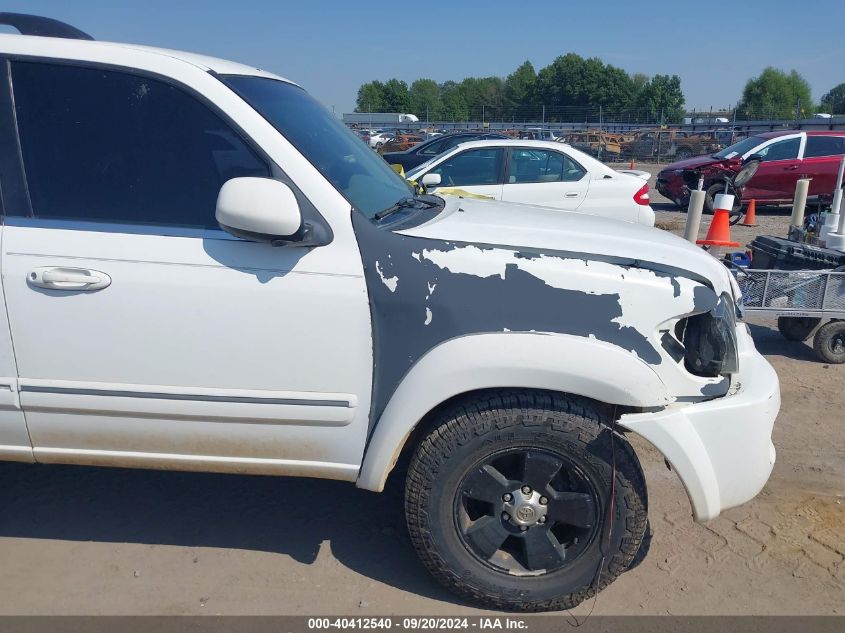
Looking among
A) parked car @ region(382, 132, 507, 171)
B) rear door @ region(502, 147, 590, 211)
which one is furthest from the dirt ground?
parked car @ region(382, 132, 507, 171)

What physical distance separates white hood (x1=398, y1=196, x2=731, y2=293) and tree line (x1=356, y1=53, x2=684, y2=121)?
86.7 meters

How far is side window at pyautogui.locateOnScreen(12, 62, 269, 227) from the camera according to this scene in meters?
2.64

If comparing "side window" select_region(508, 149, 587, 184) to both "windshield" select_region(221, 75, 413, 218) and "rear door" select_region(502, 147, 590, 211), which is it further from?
"windshield" select_region(221, 75, 413, 218)

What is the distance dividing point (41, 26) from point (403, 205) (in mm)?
1636

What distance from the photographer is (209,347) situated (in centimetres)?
255

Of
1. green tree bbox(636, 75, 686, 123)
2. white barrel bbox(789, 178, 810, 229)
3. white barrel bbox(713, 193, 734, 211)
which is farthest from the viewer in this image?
green tree bbox(636, 75, 686, 123)

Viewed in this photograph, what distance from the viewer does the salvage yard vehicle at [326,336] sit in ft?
8.24

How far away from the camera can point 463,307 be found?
2504 mm

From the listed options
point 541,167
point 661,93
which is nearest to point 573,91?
point 661,93

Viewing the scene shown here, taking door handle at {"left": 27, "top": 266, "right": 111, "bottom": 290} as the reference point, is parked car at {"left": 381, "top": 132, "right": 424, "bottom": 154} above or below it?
below

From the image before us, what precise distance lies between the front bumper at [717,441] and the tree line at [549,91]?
87.4 meters

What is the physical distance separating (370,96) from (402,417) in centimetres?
9700

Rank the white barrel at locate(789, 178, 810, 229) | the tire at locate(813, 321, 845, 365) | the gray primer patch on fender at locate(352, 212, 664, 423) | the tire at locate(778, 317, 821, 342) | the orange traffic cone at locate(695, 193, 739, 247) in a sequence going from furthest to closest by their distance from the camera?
1. the white barrel at locate(789, 178, 810, 229)
2. the orange traffic cone at locate(695, 193, 739, 247)
3. the tire at locate(778, 317, 821, 342)
4. the tire at locate(813, 321, 845, 365)
5. the gray primer patch on fender at locate(352, 212, 664, 423)
